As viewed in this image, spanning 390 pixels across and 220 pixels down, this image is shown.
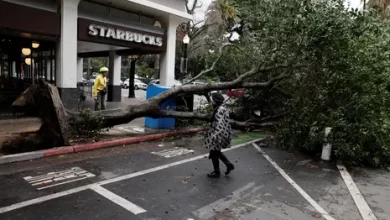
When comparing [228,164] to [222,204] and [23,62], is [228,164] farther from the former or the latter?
[23,62]

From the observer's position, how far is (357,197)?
5504 mm

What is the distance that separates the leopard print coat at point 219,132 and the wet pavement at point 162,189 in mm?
649

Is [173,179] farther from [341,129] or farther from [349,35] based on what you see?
[349,35]

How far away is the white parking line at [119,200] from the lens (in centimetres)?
445

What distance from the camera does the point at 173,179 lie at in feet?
19.3

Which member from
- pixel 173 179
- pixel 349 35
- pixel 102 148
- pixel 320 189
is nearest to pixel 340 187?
pixel 320 189

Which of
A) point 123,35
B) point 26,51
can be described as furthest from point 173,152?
point 26,51

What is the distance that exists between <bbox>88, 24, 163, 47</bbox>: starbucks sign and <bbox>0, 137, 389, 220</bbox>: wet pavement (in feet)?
18.5

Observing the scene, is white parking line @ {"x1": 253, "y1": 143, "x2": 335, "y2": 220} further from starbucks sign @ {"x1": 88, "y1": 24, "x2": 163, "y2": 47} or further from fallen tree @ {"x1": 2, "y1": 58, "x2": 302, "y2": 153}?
starbucks sign @ {"x1": 88, "y1": 24, "x2": 163, "y2": 47}

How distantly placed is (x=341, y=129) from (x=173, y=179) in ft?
15.0

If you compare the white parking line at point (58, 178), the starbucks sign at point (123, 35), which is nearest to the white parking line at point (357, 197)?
the white parking line at point (58, 178)

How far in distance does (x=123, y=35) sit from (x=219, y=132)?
799cm

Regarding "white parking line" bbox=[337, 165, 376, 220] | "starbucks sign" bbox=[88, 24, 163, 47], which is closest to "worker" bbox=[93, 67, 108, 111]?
"starbucks sign" bbox=[88, 24, 163, 47]

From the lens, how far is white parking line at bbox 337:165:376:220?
15.6ft
